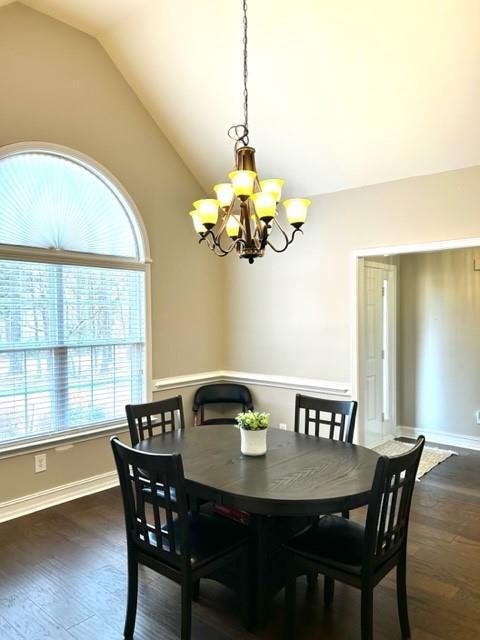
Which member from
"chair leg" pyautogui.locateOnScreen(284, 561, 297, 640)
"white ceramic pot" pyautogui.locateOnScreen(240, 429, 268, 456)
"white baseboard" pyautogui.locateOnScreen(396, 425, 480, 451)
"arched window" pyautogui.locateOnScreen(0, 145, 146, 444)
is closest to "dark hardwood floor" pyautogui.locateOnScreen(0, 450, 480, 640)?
"chair leg" pyautogui.locateOnScreen(284, 561, 297, 640)

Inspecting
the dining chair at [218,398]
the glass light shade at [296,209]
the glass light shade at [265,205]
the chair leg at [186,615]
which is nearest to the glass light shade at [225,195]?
the glass light shade at [265,205]

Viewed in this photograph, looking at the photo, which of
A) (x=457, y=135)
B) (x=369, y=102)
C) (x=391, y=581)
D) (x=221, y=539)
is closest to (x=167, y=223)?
(x=369, y=102)

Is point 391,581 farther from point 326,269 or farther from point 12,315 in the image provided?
point 12,315

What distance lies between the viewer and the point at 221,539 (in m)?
2.21

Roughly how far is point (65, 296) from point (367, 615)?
3119mm

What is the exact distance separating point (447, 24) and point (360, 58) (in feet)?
1.90

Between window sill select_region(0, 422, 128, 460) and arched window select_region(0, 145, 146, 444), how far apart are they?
0.15ft

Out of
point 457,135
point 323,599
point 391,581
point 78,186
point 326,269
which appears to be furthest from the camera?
point 326,269

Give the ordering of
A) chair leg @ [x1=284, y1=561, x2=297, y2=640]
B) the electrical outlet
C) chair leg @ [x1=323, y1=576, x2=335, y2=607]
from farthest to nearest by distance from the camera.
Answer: the electrical outlet
chair leg @ [x1=323, y1=576, x2=335, y2=607]
chair leg @ [x1=284, y1=561, x2=297, y2=640]

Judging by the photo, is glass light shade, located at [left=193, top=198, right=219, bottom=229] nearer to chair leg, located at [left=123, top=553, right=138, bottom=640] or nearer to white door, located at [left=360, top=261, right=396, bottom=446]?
chair leg, located at [left=123, top=553, right=138, bottom=640]

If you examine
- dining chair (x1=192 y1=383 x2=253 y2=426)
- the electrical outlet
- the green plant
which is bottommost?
the electrical outlet

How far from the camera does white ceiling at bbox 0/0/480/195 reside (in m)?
3.06

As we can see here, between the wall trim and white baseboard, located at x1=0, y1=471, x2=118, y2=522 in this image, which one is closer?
white baseboard, located at x1=0, y1=471, x2=118, y2=522

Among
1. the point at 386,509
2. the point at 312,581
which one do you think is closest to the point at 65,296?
the point at 312,581
